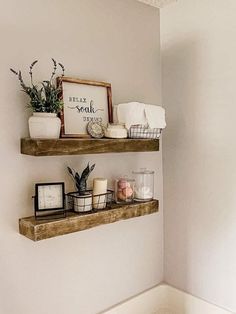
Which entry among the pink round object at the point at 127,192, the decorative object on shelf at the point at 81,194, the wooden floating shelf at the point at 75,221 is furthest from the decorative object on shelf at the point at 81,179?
the pink round object at the point at 127,192

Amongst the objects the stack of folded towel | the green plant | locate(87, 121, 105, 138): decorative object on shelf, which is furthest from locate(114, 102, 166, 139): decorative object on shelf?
the green plant

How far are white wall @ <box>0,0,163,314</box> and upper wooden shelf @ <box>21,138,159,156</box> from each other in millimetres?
142

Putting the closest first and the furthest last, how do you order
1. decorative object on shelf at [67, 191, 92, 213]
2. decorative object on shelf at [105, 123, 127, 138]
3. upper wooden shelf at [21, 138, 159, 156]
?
upper wooden shelf at [21, 138, 159, 156], decorative object on shelf at [67, 191, 92, 213], decorative object on shelf at [105, 123, 127, 138]

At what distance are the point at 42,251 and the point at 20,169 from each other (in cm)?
40

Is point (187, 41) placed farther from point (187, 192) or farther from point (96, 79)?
point (187, 192)

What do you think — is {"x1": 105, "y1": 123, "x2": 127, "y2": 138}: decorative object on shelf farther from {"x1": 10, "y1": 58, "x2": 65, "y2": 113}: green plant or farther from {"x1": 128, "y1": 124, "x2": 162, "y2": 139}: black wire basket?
{"x1": 10, "y1": 58, "x2": 65, "y2": 113}: green plant

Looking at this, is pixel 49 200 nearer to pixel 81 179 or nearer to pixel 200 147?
pixel 81 179

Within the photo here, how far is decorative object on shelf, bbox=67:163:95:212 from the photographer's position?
140cm

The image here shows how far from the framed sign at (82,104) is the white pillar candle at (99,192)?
244 mm

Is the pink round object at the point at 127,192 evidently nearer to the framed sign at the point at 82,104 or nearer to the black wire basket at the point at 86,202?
the black wire basket at the point at 86,202

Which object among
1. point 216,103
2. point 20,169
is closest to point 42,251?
point 20,169

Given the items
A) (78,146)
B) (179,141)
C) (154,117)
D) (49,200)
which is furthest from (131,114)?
(49,200)

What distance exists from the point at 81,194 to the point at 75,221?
0.15 m

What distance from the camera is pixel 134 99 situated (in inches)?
70.5
